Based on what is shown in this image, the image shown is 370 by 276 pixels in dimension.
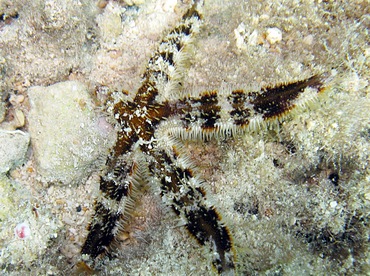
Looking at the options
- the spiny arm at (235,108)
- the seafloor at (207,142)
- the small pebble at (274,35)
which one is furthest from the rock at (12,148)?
the small pebble at (274,35)

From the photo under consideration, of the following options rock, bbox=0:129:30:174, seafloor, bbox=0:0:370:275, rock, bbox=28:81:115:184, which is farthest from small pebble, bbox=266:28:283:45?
rock, bbox=0:129:30:174

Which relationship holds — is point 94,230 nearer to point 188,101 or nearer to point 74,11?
point 188,101

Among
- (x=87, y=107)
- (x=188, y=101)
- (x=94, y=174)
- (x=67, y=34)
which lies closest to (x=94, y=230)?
(x=94, y=174)

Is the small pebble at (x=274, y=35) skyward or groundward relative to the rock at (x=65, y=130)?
skyward

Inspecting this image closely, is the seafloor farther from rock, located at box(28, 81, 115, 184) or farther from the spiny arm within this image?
the spiny arm

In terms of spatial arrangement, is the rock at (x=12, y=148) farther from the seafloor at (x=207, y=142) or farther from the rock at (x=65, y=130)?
the rock at (x=65, y=130)

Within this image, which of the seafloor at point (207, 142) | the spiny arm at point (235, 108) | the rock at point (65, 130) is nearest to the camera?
the spiny arm at point (235, 108)

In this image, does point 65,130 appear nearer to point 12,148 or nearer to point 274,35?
point 12,148
